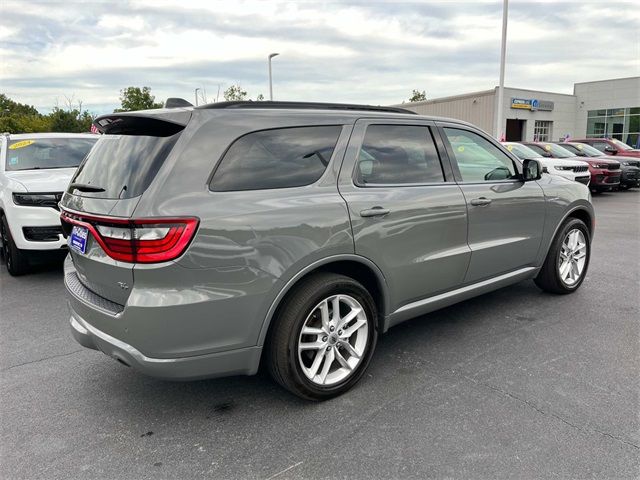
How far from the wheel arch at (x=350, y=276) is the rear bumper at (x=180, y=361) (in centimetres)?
14

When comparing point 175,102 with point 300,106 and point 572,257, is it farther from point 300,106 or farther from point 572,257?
point 572,257

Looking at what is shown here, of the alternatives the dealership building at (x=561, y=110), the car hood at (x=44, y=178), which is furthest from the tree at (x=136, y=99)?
the car hood at (x=44, y=178)

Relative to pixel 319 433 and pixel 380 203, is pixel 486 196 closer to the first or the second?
pixel 380 203

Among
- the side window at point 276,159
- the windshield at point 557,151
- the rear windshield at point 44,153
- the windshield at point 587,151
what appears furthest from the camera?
the windshield at point 587,151

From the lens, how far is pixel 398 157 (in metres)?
3.38

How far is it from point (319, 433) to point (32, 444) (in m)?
1.56

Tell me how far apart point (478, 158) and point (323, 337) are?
2.19 m

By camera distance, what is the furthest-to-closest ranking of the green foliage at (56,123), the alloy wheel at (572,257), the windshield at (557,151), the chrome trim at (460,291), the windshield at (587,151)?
the green foliage at (56,123) < the windshield at (587,151) < the windshield at (557,151) < the alloy wheel at (572,257) < the chrome trim at (460,291)

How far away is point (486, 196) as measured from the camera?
381cm

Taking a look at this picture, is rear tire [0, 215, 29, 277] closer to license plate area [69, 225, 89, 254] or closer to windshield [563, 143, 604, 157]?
license plate area [69, 225, 89, 254]

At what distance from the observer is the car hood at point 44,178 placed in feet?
18.5

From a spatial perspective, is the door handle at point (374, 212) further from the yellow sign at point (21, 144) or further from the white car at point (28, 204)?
the yellow sign at point (21, 144)

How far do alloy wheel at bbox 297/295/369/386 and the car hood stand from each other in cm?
405

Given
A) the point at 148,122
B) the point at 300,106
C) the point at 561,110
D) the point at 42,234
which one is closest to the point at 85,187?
the point at 148,122
